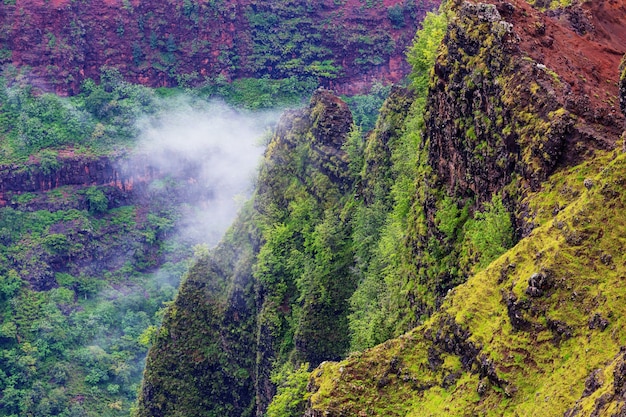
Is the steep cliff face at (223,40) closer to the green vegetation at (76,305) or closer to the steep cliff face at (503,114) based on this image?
the green vegetation at (76,305)

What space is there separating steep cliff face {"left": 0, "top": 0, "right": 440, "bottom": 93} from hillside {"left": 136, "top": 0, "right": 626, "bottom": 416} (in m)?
79.1

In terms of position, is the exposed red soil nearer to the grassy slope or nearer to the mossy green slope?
the grassy slope

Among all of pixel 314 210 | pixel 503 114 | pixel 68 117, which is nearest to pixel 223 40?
pixel 68 117

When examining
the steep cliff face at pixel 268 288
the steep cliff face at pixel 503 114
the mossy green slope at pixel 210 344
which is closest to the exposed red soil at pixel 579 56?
the steep cliff face at pixel 503 114

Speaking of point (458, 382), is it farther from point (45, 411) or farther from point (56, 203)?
point (56, 203)

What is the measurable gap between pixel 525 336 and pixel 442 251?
43.2 feet

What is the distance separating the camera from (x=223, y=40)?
519 feet

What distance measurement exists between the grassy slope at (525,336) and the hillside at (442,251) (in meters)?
0.05

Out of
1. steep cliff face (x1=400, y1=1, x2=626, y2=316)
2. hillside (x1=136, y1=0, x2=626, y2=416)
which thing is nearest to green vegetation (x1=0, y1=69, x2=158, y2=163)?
hillside (x1=136, y1=0, x2=626, y2=416)

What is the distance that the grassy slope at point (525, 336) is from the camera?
26.7 metres

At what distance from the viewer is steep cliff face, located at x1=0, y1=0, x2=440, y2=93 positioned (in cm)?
14738

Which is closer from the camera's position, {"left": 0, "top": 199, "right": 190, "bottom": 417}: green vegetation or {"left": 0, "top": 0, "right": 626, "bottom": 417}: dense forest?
{"left": 0, "top": 0, "right": 626, "bottom": 417}: dense forest

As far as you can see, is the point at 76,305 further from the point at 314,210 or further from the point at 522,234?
the point at 522,234

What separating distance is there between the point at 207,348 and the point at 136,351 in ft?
118
